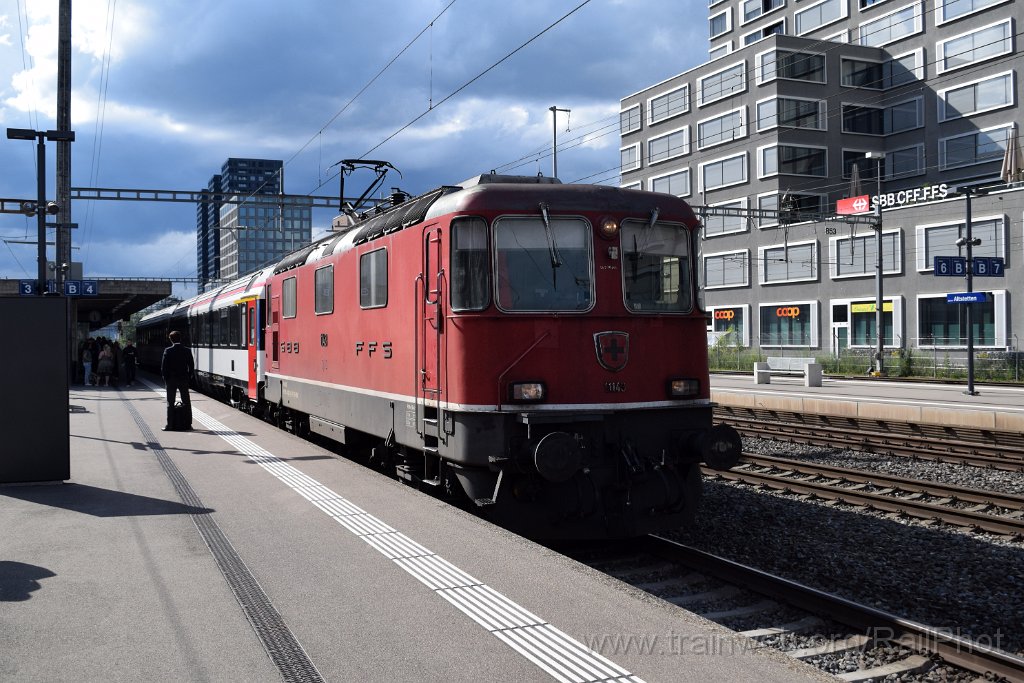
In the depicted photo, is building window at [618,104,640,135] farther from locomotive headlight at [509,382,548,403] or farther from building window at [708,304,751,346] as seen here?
locomotive headlight at [509,382,548,403]

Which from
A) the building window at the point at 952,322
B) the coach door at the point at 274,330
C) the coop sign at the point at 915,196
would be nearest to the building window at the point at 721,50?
the coop sign at the point at 915,196

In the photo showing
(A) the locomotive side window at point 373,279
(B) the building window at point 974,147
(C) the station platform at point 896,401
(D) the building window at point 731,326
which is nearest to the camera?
(A) the locomotive side window at point 373,279

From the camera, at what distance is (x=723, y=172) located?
54.8 m

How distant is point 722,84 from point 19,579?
5429 cm

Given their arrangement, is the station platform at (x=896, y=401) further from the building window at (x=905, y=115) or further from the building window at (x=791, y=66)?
the building window at (x=905, y=115)

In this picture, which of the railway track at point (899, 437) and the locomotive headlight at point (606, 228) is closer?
the locomotive headlight at point (606, 228)

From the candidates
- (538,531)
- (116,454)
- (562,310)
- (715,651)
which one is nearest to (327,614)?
(715,651)

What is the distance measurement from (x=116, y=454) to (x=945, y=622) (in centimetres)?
1008

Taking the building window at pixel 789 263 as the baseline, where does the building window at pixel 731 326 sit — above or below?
below

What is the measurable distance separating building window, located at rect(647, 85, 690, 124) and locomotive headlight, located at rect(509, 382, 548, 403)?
2081 inches

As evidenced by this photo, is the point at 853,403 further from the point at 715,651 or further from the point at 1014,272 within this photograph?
the point at 1014,272

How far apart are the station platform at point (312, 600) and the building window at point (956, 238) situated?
38.4 m

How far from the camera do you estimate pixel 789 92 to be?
169ft

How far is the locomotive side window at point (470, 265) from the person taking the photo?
25.8 ft
